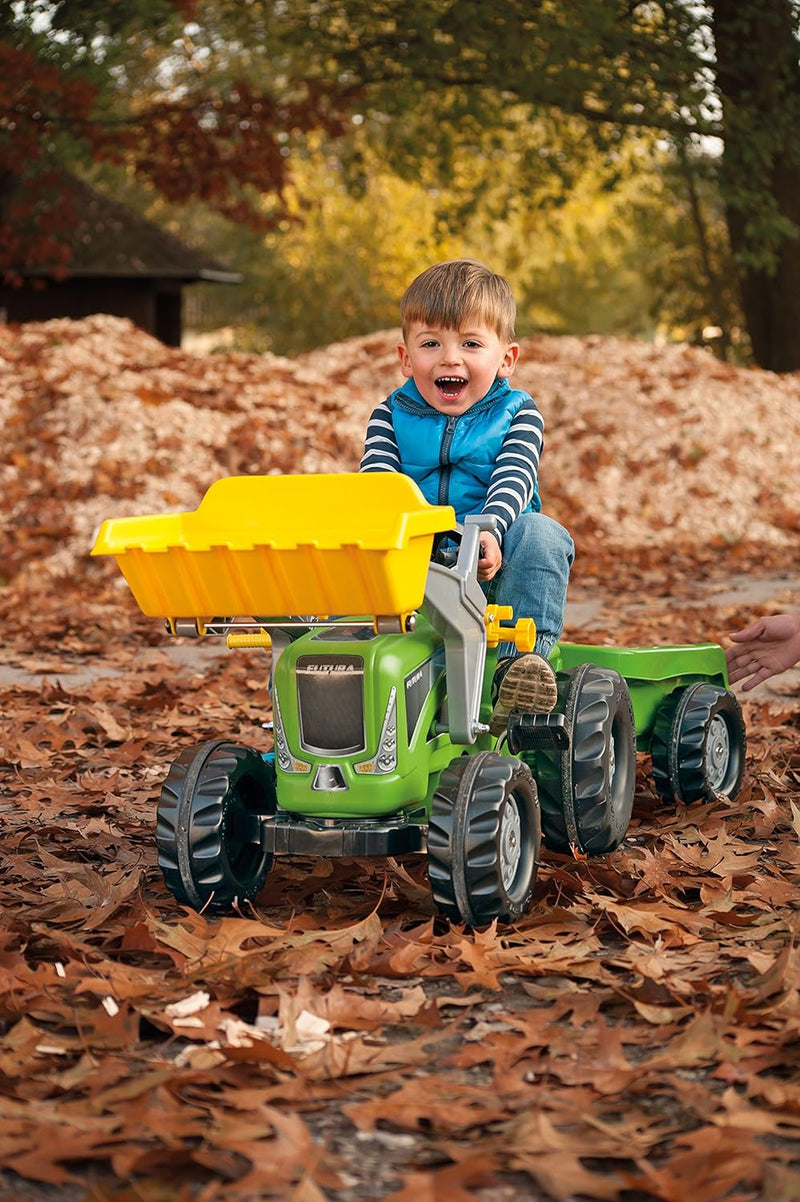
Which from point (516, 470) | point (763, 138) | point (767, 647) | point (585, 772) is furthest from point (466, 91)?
point (585, 772)

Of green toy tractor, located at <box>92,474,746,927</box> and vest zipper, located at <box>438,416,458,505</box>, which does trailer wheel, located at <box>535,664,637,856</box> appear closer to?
green toy tractor, located at <box>92,474,746,927</box>

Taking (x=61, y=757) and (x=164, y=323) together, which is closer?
(x=61, y=757)

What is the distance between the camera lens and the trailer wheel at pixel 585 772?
14.2 feet

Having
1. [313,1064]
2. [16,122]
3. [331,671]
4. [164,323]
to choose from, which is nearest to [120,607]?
[331,671]

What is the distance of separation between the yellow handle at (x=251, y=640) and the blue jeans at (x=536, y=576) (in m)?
0.76

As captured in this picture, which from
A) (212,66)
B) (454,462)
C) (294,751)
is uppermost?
(212,66)

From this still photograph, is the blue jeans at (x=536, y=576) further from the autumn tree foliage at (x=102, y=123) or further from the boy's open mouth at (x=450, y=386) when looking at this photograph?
the autumn tree foliage at (x=102, y=123)

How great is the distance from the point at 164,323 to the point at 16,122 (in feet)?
28.0

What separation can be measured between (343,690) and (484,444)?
1107 mm

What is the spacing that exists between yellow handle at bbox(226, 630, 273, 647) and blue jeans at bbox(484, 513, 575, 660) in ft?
2.50

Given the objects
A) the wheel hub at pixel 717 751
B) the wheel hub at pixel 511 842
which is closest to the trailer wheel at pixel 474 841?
the wheel hub at pixel 511 842

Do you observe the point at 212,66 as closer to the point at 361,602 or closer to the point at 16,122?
the point at 16,122

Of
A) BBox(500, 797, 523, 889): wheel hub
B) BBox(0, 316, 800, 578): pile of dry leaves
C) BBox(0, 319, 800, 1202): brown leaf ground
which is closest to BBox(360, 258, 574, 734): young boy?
BBox(500, 797, 523, 889): wheel hub

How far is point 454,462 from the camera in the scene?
4.56 meters
